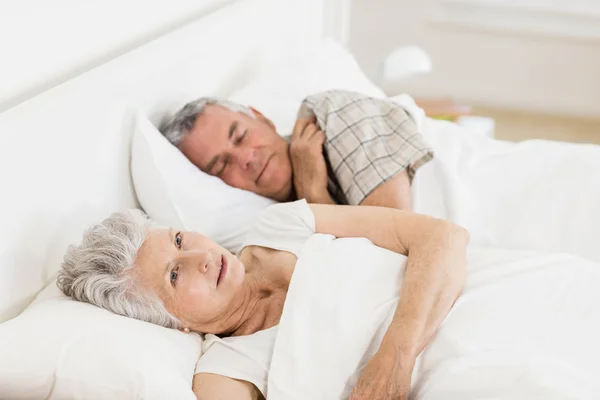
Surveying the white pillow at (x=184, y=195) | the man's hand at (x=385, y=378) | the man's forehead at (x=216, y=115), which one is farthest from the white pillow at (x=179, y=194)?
the man's hand at (x=385, y=378)

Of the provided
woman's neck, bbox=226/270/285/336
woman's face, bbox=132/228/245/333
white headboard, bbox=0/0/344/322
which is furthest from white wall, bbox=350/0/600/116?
woman's face, bbox=132/228/245/333

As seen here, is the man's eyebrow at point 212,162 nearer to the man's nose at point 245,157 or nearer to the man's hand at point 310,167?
the man's nose at point 245,157

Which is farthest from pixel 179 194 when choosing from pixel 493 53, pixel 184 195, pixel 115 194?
pixel 493 53

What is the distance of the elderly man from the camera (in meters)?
1.74

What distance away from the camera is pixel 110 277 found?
48.8 inches

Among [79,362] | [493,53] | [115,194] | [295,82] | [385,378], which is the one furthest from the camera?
[493,53]

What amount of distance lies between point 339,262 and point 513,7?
10.5 ft

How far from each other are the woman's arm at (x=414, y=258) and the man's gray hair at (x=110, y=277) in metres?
0.42

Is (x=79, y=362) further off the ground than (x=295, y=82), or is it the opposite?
(x=295, y=82)

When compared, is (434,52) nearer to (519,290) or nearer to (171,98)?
(171,98)

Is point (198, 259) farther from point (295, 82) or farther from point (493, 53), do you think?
point (493, 53)

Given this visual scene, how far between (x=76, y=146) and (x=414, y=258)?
72 centimetres

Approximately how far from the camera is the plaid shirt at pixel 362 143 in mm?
1748

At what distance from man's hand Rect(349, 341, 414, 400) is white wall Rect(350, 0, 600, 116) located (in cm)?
329
